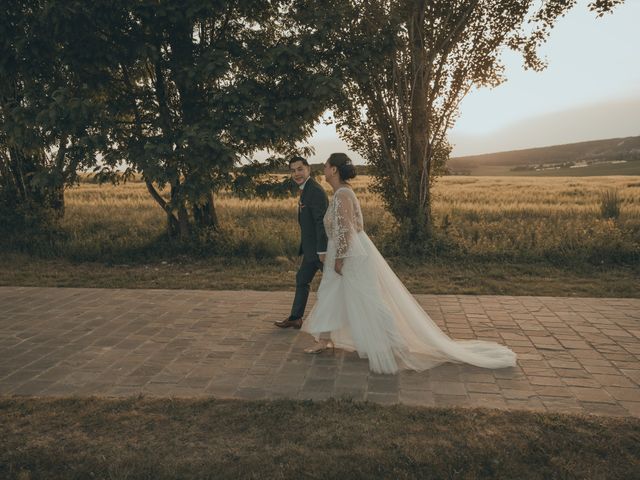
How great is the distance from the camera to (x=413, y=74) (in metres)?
11.8

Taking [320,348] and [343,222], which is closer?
[343,222]

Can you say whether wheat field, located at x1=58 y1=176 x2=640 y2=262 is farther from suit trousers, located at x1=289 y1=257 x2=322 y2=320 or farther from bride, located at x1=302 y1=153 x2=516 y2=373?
bride, located at x1=302 y1=153 x2=516 y2=373

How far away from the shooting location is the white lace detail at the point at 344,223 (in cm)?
557

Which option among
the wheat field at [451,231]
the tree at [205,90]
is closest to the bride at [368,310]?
the tree at [205,90]

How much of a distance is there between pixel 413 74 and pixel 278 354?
26.5 feet

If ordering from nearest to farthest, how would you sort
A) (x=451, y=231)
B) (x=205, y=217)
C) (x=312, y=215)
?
(x=312, y=215)
(x=451, y=231)
(x=205, y=217)

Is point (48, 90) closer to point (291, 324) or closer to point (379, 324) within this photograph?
point (291, 324)

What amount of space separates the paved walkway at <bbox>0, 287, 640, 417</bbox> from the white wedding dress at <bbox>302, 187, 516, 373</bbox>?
0.60ft

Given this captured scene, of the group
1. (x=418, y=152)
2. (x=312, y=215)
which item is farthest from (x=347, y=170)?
(x=418, y=152)

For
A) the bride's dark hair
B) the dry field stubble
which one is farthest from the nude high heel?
the dry field stubble

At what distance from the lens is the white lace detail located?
219 inches

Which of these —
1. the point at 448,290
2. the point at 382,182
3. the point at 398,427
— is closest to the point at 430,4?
the point at 382,182

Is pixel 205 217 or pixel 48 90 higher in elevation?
pixel 48 90

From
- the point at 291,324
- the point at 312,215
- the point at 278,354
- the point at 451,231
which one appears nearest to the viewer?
the point at 278,354
